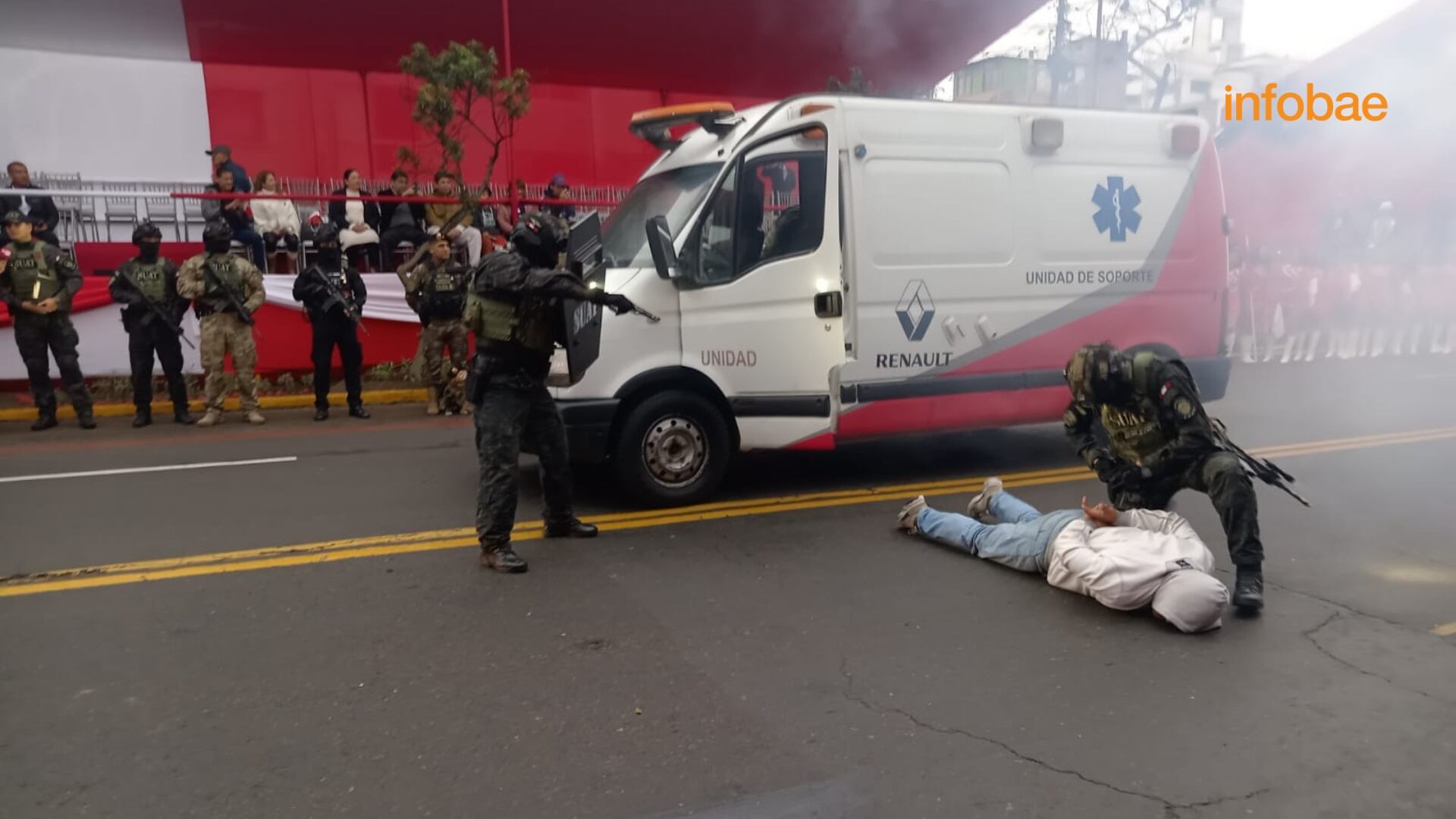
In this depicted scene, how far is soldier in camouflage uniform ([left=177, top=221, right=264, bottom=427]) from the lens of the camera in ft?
30.9

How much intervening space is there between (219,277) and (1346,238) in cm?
1425

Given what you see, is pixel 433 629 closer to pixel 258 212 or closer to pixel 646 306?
pixel 646 306

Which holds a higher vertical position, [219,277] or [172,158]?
[172,158]

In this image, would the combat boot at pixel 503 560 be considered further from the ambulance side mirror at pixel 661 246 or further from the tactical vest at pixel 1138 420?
the tactical vest at pixel 1138 420

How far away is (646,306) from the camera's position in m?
5.75

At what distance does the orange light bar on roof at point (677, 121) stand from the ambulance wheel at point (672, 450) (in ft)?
5.72

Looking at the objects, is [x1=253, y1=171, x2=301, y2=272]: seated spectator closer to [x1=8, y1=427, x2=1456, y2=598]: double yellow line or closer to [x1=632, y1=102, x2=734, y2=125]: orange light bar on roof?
[x1=632, y1=102, x2=734, y2=125]: orange light bar on roof

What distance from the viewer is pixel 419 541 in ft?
17.7

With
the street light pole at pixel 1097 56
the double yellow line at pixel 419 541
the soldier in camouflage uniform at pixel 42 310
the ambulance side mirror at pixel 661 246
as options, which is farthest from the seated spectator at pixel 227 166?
the street light pole at pixel 1097 56

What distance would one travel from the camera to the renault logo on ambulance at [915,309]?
6312 mm

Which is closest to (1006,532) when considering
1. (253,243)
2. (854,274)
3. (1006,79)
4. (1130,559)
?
(1130,559)

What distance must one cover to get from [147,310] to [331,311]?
65.2 inches

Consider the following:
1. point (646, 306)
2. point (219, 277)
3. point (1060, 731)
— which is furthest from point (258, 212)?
point (1060, 731)

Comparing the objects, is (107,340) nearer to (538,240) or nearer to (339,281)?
(339,281)
